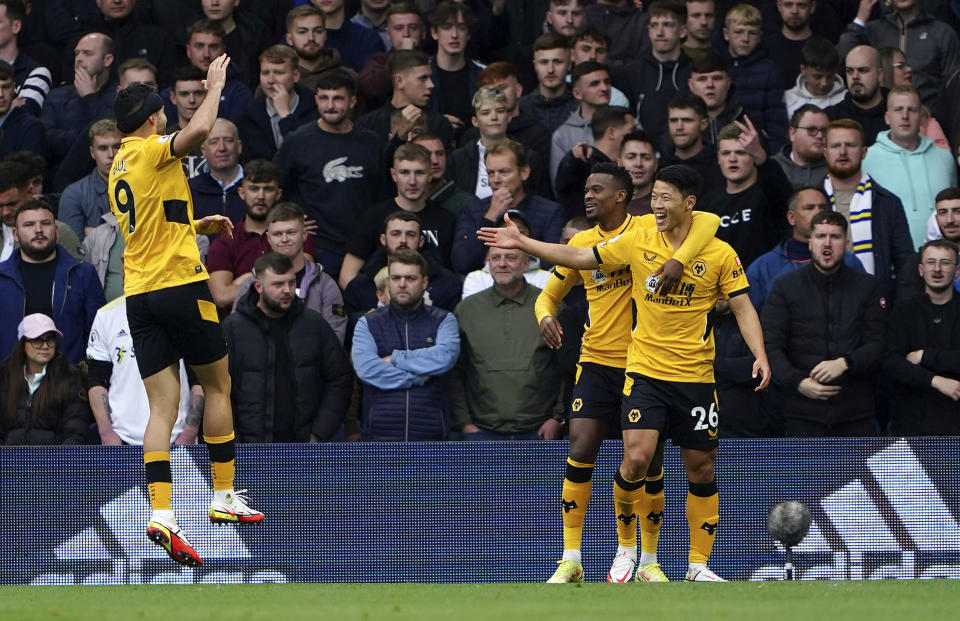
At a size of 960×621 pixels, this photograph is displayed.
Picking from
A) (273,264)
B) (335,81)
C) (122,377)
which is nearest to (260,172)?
(335,81)

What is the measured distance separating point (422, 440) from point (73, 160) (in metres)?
4.42

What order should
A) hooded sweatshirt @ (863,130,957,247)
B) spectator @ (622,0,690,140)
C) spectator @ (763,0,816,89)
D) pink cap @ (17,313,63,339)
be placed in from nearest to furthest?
pink cap @ (17,313,63,339)
hooded sweatshirt @ (863,130,957,247)
spectator @ (622,0,690,140)
spectator @ (763,0,816,89)

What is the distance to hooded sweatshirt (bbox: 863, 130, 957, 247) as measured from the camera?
505 inches

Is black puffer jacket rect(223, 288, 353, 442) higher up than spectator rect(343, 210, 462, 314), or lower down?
lower down

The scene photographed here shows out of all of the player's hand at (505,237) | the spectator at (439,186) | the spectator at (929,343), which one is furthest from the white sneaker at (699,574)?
the spectator at (439,186)

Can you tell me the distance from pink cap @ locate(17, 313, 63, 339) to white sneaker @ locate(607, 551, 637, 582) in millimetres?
4532

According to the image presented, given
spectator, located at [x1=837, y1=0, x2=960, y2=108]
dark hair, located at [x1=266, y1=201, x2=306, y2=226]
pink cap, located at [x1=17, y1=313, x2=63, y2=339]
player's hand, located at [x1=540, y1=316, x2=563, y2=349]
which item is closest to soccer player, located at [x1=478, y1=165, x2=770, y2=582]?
player's hand, located at [x1=540, y1=316, x2=563, y2=349]

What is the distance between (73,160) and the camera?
45.6ft

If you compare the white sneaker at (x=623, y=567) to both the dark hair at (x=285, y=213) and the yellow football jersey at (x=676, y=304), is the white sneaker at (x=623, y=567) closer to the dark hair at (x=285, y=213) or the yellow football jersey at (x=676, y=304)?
the yellow football jersey at (x=676, y=304)

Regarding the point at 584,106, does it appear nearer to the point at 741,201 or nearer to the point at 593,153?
the point at 593,153

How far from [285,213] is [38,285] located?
6.40ft

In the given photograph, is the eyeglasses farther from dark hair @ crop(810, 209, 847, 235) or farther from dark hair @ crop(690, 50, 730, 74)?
dark hair @ crop(690, 50, 730, 74)

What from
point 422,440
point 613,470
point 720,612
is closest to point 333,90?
point 422,440

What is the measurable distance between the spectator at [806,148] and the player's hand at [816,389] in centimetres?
216
